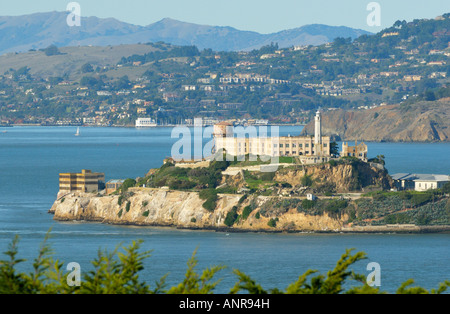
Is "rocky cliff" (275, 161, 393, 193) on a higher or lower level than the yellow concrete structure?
lower

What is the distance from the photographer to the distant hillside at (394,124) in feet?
582

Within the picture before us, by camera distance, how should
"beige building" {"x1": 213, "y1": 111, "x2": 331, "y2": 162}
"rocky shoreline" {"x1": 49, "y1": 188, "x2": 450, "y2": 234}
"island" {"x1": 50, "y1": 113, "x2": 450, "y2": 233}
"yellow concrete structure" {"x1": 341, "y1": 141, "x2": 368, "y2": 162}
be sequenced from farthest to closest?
"yellow concrete structure" {"x1": 341, "y1": 141, "x2": 368, "y2": 162} → "beige building" {"x1": 213, "y1": 111, "x2": 331, "y2": 162} → "island" {"x1": 50, "y1": 113, "x2": 450, "y2": 233} → "rocky shoreline" {"x1": 49, "y1": 188, "x2": 450, "y2": 234}

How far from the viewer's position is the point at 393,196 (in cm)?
5972

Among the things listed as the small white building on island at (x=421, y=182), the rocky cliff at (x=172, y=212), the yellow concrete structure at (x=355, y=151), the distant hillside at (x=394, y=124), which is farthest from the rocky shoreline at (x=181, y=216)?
the distant hillside at (x=394, y=124)

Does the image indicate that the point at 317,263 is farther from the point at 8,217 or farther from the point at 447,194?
the point at 8,217

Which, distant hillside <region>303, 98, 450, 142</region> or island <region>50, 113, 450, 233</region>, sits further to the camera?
distant hillside <region>303, 98, 450, 142</region>

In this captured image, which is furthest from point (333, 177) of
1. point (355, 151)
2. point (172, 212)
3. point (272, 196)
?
point (172, 212)

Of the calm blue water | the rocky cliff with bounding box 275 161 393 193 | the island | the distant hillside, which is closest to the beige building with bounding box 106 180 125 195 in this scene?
the island

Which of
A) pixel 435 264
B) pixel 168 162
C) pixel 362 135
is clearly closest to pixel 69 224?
pixel 168 162

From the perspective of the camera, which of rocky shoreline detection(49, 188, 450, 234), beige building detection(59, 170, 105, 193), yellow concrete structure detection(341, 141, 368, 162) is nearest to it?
rocky shoreline detection(49, 188, 450, 234)

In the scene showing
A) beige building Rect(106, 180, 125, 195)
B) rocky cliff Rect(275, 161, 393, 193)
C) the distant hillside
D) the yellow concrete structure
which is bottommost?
beige building Rect(106, 180, 125, 195)

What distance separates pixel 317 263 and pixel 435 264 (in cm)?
487

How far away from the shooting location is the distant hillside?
177250 millimetres

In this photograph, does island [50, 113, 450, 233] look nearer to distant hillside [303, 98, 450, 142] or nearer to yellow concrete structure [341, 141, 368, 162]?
yellow concrete structure [341, 141, 368, 162]
